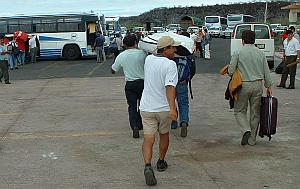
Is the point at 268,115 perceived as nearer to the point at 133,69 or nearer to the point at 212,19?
the point at 133,69

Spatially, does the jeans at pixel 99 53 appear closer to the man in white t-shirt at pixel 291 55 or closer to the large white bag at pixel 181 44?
the man in white t-shirt at pixel 291 55

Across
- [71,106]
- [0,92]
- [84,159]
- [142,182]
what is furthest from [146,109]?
[0,92]

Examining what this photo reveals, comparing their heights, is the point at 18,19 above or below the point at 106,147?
above

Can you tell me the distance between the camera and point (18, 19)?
28.7 m

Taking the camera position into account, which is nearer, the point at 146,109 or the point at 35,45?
the point at 146,109

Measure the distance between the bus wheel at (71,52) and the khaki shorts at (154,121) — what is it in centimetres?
2263

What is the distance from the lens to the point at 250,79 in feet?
23.8

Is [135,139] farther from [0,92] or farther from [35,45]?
[35,45]

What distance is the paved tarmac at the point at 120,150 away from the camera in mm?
5855

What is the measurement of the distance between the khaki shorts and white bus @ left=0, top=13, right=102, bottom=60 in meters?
22.5

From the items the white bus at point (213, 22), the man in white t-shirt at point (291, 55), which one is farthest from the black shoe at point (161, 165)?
the white bus at point (213, 22)

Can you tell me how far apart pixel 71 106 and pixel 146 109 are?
239 inches

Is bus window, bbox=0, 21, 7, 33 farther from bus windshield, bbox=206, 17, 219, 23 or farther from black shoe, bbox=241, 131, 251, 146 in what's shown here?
bus windshield, bbox=206, 17, 219, 23

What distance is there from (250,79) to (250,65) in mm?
201
